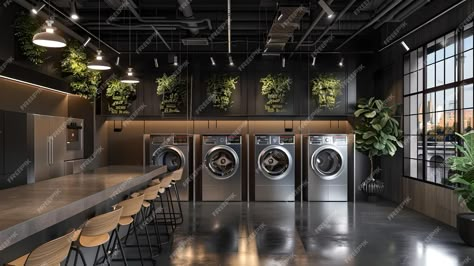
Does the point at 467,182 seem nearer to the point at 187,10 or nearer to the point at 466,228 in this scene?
the point at 466,228

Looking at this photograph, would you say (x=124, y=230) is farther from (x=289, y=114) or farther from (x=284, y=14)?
(x=289, y=114)

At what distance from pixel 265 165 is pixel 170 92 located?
2606 millimetres

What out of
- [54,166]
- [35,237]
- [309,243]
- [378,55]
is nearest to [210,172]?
[54,166]

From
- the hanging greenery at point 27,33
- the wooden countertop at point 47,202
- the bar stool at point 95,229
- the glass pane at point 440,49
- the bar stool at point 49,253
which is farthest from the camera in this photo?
the glass pane at point 440,49

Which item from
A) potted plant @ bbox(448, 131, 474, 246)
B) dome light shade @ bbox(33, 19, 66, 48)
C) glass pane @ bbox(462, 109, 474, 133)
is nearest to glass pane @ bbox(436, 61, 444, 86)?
glass pane @ bbox(462, 109, 474, 133)

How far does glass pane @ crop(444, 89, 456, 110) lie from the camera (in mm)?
6146

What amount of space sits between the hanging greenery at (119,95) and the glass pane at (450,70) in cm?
613

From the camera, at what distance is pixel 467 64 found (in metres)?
5.77

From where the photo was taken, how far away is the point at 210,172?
8.64 metres

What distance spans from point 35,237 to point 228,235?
309 cm

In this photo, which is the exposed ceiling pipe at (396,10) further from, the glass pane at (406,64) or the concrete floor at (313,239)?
the concrete floor at (313,239)

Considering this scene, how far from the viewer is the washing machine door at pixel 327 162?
8.55 metres

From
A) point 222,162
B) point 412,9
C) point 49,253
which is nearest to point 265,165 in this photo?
point 222,162

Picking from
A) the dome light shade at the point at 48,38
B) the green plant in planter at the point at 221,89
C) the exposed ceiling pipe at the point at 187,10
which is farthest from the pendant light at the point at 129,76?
the dome light shade at the point at 48,38
